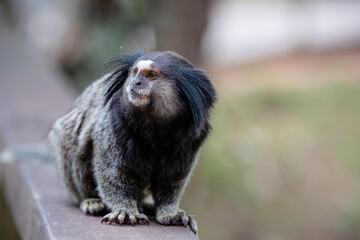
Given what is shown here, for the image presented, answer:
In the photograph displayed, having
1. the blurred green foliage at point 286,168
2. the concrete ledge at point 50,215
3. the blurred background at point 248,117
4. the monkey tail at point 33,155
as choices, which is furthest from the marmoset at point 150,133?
the blurred green foliage at point 286,168

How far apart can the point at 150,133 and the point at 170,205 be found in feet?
1.34

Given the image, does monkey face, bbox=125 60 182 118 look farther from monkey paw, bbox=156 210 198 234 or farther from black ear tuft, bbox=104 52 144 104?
monkey paw, bbox=156 210 198 234

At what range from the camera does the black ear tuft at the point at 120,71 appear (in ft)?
11.9

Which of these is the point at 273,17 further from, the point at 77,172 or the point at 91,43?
the point at 77,172

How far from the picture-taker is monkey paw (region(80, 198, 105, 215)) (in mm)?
3678

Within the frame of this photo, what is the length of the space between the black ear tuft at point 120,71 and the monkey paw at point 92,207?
1.84 ft

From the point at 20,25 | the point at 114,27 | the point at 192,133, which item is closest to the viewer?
the point at 192,133

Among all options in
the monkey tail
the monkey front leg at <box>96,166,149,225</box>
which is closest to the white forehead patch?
the monkey front leg at <box>96,166,149,225</box>

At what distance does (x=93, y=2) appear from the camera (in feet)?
27.2

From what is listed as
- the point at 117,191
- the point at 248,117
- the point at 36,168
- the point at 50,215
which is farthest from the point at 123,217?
the point at 248,117

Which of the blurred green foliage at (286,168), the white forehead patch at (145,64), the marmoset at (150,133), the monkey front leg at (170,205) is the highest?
the white forehead patch at (145,64)

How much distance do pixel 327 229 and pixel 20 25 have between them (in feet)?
17.7

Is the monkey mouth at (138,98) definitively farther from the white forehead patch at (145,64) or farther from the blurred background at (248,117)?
the blurred background at (248,117)

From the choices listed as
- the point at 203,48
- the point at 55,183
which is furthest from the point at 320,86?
the point at 55,183
